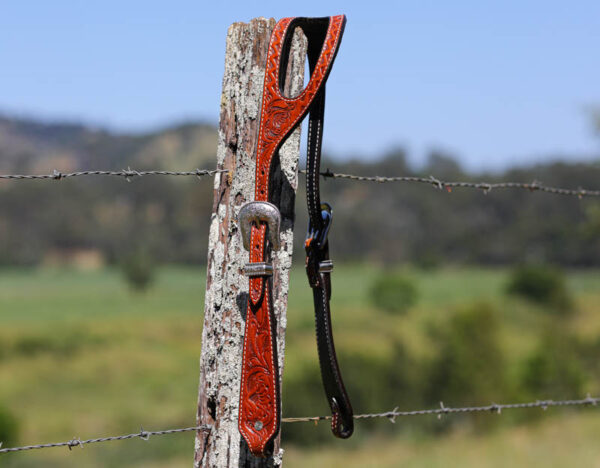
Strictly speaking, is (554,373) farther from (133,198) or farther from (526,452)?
(133,198)

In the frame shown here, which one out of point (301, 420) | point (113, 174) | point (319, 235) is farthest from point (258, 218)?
point (301, 420)

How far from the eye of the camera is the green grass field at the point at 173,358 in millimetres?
23016

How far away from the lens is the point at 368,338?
47.0 m

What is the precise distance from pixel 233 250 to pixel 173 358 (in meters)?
42.2

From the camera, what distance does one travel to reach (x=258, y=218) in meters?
1.92

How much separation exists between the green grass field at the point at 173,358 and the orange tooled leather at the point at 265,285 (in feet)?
45.1

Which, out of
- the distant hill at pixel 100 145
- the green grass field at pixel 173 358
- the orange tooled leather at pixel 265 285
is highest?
the distant hill at pixel 100 145

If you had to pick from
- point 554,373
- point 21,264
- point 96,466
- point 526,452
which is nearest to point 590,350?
point 554,373

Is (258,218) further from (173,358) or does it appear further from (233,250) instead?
(173,358)

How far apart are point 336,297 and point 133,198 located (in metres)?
28.2

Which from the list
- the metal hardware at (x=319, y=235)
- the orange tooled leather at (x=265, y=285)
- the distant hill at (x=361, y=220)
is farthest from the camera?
the distant hill at (x=361, y=220)

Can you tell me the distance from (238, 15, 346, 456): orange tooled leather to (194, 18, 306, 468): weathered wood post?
6cm

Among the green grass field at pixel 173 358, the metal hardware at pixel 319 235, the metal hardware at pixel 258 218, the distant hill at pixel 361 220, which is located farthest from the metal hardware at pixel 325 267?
the distant hill at pixel 361 220

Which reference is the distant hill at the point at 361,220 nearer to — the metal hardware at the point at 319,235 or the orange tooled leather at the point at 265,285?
the metal hardware at the point at 319,235
